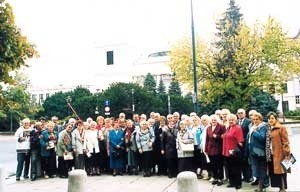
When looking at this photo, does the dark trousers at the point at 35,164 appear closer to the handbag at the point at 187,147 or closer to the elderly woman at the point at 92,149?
the elderly woman at the point at 92,149

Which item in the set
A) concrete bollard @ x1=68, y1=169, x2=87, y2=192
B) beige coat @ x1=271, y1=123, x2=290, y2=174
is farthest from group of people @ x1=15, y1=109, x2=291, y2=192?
concrete bollard @ x1=68, y1=169, x2=87, y2=192

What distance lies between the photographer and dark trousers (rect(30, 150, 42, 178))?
14.4 meters

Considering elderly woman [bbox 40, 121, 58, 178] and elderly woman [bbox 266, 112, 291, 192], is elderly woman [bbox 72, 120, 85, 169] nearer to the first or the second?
elderly woman [bbox 40, 121, 58, 178]

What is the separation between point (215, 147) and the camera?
12000 millimetres

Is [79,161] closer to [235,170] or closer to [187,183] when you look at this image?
[235,170]

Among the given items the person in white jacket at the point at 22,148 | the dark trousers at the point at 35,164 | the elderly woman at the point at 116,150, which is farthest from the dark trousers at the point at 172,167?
the person in white jacket at the point at 22,148

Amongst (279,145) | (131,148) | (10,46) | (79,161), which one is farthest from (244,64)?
(10,46)

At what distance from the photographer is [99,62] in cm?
8850

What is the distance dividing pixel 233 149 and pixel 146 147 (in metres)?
3.67

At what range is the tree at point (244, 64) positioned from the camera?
34.2 meters

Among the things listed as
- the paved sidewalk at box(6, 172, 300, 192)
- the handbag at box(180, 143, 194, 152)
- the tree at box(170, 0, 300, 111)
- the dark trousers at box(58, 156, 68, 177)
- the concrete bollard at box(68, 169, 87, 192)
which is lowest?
the paved sidewalk at box(6, 172, 300, 192)

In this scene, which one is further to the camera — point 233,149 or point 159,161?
point 159,161

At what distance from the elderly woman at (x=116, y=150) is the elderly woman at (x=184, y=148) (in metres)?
2.30

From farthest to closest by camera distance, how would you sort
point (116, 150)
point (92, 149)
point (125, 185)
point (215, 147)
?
point (92, 149) → point (116, 150) → point (125, 185) → point (215, 147)
